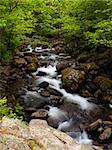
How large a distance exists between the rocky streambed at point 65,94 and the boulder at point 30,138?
461 centimetres

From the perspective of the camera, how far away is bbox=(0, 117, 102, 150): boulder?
6.22 m

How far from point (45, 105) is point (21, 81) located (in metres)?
2.99

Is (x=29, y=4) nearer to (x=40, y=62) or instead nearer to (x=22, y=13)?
(x=22, y=13)

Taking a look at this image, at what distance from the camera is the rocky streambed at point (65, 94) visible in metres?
12.6

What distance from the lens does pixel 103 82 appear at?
52.6 ft

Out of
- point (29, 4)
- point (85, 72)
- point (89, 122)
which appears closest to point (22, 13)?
point (29, 4)

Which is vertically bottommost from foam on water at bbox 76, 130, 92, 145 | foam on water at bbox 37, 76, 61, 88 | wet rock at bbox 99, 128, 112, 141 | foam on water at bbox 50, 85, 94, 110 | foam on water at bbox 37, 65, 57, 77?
foam on water at bbox 76, 130, 92, 145

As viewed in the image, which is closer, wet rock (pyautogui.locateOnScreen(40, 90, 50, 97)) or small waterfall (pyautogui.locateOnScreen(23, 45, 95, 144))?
small waterfall (pyautogui.locateOnScreen(23, 45, 95, 144))

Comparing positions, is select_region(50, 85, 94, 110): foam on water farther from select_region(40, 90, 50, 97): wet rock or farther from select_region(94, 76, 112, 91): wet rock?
select_region(94, 76, 112, 91): wet rock

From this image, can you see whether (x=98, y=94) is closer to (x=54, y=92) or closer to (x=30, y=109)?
(x=54, y=92)

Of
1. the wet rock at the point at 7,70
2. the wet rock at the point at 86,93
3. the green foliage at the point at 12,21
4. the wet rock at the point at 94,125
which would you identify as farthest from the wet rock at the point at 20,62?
the wet rock at the point at 94,125

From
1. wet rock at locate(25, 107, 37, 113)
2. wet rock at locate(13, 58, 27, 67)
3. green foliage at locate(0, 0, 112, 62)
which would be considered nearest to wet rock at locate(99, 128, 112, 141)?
wet rock at locate(25, 107, 37, 113)

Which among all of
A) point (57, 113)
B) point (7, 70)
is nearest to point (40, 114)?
point (57, 113)

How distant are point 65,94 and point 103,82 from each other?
2.29 metres
